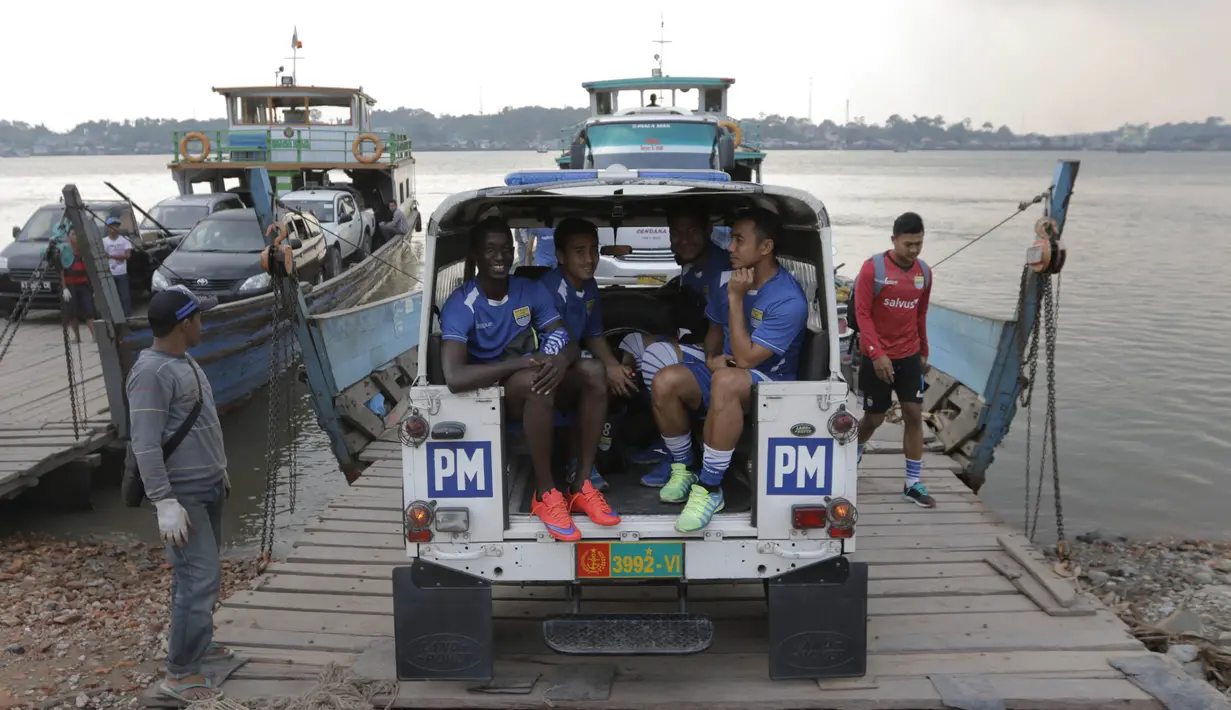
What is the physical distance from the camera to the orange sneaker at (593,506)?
4414 mm

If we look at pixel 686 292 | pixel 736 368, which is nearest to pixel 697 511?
pixel 736 368

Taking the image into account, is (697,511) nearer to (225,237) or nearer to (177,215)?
(225,237)

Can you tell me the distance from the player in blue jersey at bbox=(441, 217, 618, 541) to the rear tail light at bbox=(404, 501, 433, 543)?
0.49 m

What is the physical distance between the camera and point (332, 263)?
18.6m

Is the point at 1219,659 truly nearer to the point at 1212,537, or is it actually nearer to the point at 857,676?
the point at 857,676

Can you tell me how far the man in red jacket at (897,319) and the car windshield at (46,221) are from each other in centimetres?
1420

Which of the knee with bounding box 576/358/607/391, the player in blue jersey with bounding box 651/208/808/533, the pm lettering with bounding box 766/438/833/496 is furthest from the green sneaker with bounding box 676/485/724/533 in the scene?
the knee with bounding box 576/358/607/391

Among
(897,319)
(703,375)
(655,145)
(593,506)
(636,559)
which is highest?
(655,145)

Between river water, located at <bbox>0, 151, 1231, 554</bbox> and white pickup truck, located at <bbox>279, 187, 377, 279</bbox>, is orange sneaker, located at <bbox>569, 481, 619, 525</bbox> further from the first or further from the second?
white pickup truck, located at <bbox>279, 187, 377, 279</bbox>

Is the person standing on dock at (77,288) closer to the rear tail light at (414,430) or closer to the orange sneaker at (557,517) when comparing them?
the rear tail light at (414,430)

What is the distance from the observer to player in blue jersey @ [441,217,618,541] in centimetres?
448

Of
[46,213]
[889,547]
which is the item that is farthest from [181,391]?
[46,213]

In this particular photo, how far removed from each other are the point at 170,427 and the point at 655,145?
34.8 ft

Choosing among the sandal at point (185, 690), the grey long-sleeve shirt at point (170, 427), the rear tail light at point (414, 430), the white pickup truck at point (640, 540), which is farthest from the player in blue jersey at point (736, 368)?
the sandal at point (185, 690)
